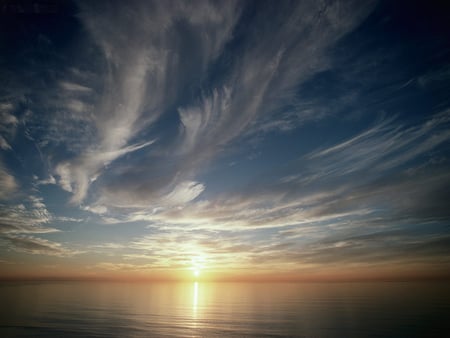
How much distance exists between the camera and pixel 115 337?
39.1 metres

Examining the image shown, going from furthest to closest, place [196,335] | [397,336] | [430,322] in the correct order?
[430,322] < [196,335] < [397,336]

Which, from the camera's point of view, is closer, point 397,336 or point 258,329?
point 397,336

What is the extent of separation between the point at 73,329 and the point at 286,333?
1564 inches

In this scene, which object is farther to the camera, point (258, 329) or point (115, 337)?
point (258, 329)

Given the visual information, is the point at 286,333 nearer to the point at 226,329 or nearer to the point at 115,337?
the point at 226,329

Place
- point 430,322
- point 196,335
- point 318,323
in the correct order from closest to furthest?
point 196,335 < point 430,322 < point 318,323

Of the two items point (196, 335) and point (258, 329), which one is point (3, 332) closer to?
point (196, 335)

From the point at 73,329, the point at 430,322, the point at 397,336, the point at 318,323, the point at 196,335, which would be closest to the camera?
the point at 397,336

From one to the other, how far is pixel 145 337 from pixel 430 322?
184ft

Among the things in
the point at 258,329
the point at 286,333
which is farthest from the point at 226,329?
the point at 286,333

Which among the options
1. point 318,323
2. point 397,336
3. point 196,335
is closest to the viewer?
point 397,336

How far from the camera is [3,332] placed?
40188 mm

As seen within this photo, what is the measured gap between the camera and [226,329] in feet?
150

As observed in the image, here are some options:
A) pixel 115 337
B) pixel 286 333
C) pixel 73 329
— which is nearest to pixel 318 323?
pixel 286 333
